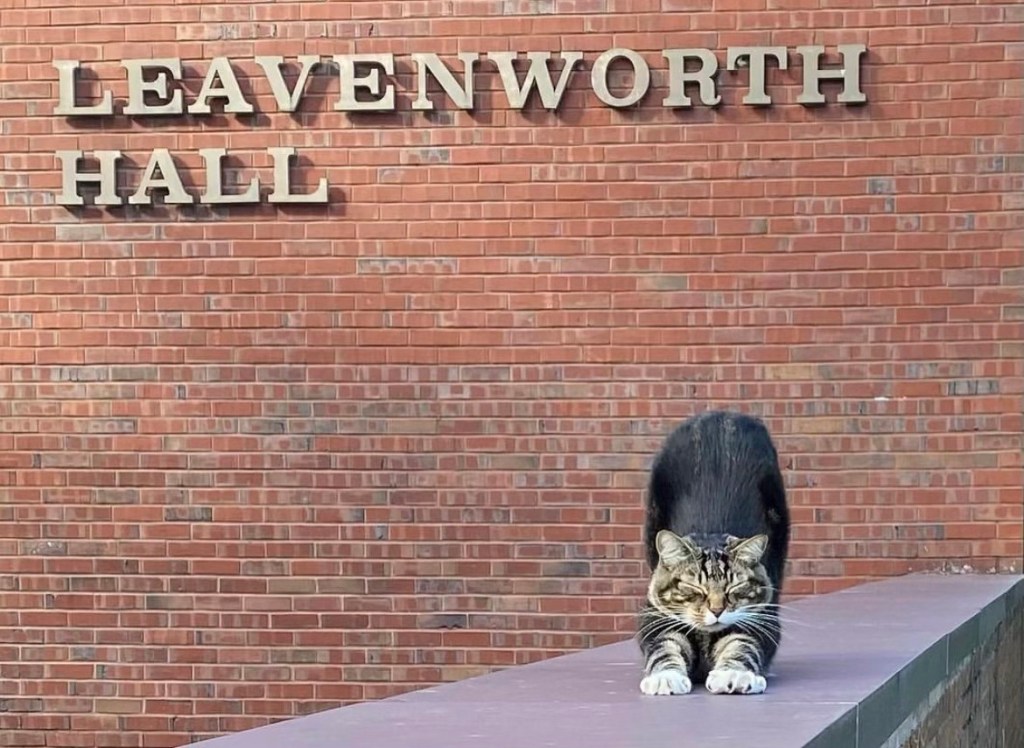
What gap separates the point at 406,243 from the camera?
27.1 feet

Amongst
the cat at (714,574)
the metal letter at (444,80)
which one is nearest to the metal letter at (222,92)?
the metal letter at (444,80)

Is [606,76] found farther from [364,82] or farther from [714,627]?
[714,627]

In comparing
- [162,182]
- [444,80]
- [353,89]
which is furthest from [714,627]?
[162,182]

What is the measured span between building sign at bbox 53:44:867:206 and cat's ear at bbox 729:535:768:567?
4392mm

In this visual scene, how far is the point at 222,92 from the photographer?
27.4ft

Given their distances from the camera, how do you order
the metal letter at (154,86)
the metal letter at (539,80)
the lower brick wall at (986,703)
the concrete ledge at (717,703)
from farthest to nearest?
the metal letter at (154,86), the metal letter at (539,80), the lower brick wall at (986,703), the concrete ledge at (717,703)

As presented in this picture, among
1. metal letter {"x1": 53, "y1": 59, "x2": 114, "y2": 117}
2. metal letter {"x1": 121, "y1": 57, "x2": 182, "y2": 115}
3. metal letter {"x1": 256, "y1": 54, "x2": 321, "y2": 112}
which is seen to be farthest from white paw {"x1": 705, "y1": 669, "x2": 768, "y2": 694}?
metal letter {"x1": 53, "y1": 59, "x2": 114, "y2": 117}

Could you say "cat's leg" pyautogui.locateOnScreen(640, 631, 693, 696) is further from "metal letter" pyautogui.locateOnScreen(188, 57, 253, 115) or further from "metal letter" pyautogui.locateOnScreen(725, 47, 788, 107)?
"metal letter" pyautogui.locateOnScreen(188, 57, 253, 115)

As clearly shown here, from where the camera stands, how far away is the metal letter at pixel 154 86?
8.40 metres

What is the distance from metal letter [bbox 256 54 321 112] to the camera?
830 centimetres

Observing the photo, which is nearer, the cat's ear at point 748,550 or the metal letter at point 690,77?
the cat's ear at point 748,550

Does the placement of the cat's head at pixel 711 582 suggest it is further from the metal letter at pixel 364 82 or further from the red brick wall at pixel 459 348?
the metal letter at pixel 364 82

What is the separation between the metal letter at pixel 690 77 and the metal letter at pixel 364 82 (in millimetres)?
1453

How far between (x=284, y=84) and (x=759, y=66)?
2.46 metres
